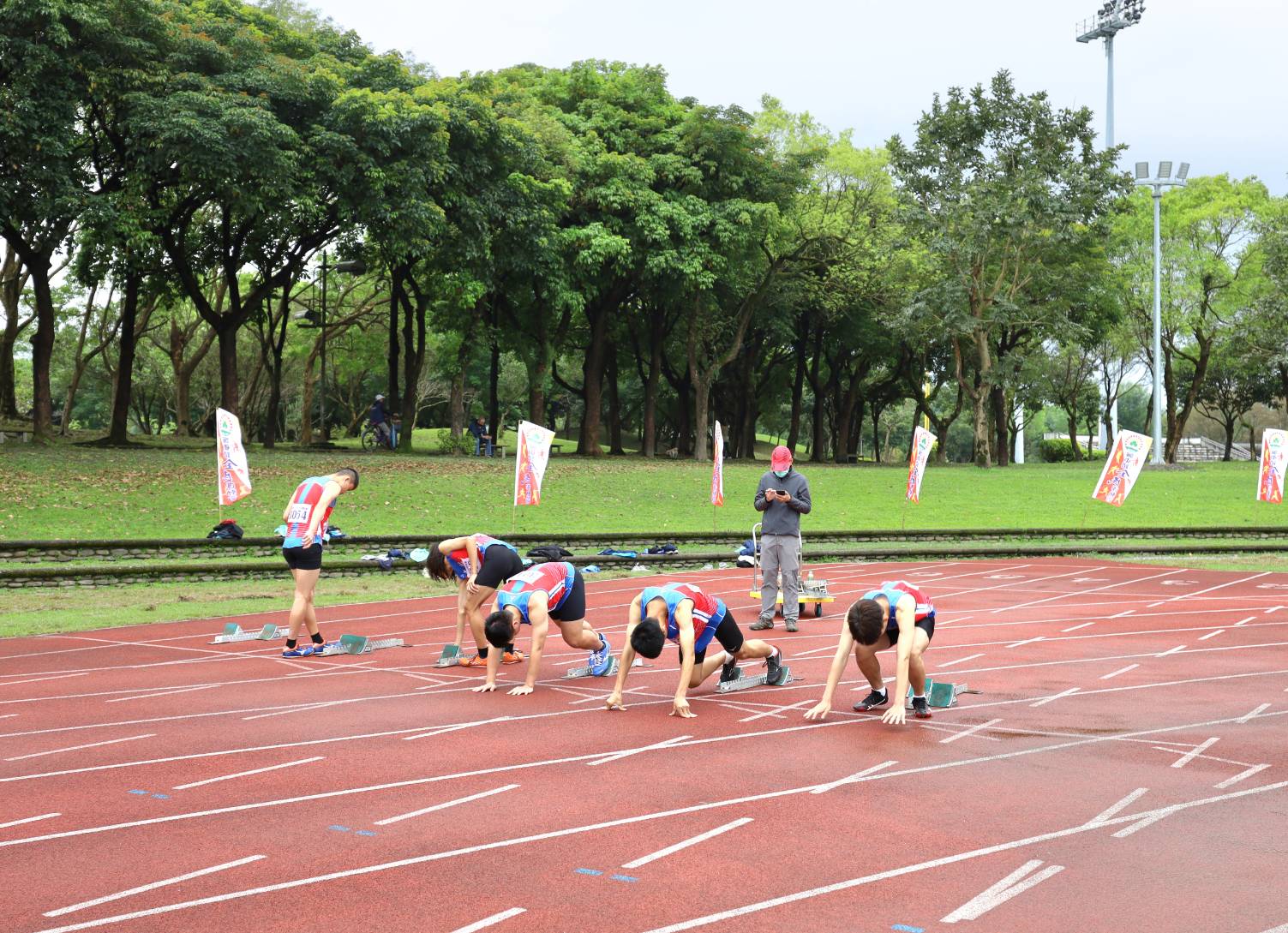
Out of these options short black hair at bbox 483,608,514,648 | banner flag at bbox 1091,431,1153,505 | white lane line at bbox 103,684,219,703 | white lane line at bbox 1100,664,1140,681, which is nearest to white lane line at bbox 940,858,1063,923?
short black hair at bbox 483,608,514,648

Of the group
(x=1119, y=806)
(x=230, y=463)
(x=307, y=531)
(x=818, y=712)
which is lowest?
(x=1119, y=806)

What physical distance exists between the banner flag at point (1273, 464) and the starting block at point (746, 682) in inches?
763

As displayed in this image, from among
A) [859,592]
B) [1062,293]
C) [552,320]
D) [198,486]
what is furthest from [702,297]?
[859,592]

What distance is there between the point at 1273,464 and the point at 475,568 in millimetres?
21164

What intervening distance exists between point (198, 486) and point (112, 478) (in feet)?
6.06

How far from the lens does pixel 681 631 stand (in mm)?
8914

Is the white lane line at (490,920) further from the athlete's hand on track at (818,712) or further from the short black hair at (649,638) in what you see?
the athlete's hand on track at (818,712)

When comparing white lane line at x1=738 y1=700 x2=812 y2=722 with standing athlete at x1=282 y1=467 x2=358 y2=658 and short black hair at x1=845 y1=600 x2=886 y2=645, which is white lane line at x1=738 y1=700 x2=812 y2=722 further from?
standing athlete at x1=282 y1=467 x2=358 y2=658

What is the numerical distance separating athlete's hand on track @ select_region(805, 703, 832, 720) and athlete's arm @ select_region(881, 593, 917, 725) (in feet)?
1.36

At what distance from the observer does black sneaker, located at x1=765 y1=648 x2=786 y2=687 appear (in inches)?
406

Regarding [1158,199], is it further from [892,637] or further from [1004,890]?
[1004,890]

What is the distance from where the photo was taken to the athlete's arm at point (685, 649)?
29.2 feet

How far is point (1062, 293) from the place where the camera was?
4497 centimetres

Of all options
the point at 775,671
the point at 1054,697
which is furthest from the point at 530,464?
the point at 1054,697
